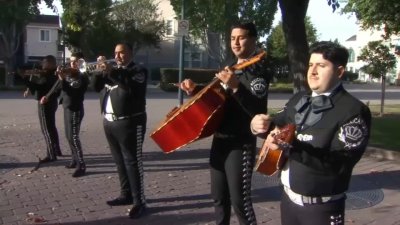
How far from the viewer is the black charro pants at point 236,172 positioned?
13.3 feet

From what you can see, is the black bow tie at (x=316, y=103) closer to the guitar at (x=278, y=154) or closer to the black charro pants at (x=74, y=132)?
the guitar at (x=278, y=154)

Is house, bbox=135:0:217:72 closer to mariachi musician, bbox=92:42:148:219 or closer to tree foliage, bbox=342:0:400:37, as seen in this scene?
tree foliage, bbox=342:0:400:37

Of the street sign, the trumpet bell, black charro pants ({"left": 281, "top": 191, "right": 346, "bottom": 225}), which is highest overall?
the street sign

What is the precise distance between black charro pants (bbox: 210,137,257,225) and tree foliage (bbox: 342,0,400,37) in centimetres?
983

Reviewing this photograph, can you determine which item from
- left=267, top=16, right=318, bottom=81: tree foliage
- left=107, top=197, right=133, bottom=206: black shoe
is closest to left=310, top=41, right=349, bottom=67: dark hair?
left=107, top=197, right=133, bottom=206: black shoe

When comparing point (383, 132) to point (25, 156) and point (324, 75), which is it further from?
point (324, 75)

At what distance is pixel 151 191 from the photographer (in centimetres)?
685

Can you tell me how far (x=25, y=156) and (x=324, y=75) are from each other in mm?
7575

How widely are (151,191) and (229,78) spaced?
3.73 m

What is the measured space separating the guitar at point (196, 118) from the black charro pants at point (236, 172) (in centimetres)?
21

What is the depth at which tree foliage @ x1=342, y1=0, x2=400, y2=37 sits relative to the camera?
13.6 m

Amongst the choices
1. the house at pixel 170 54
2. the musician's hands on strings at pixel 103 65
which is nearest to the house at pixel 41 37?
the house at pixel 170 54

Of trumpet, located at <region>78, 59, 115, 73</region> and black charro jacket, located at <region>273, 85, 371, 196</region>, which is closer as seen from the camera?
black charro jacket, located at <region>273, 85, 371, 196</region>

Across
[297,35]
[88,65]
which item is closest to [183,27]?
[297,35]
